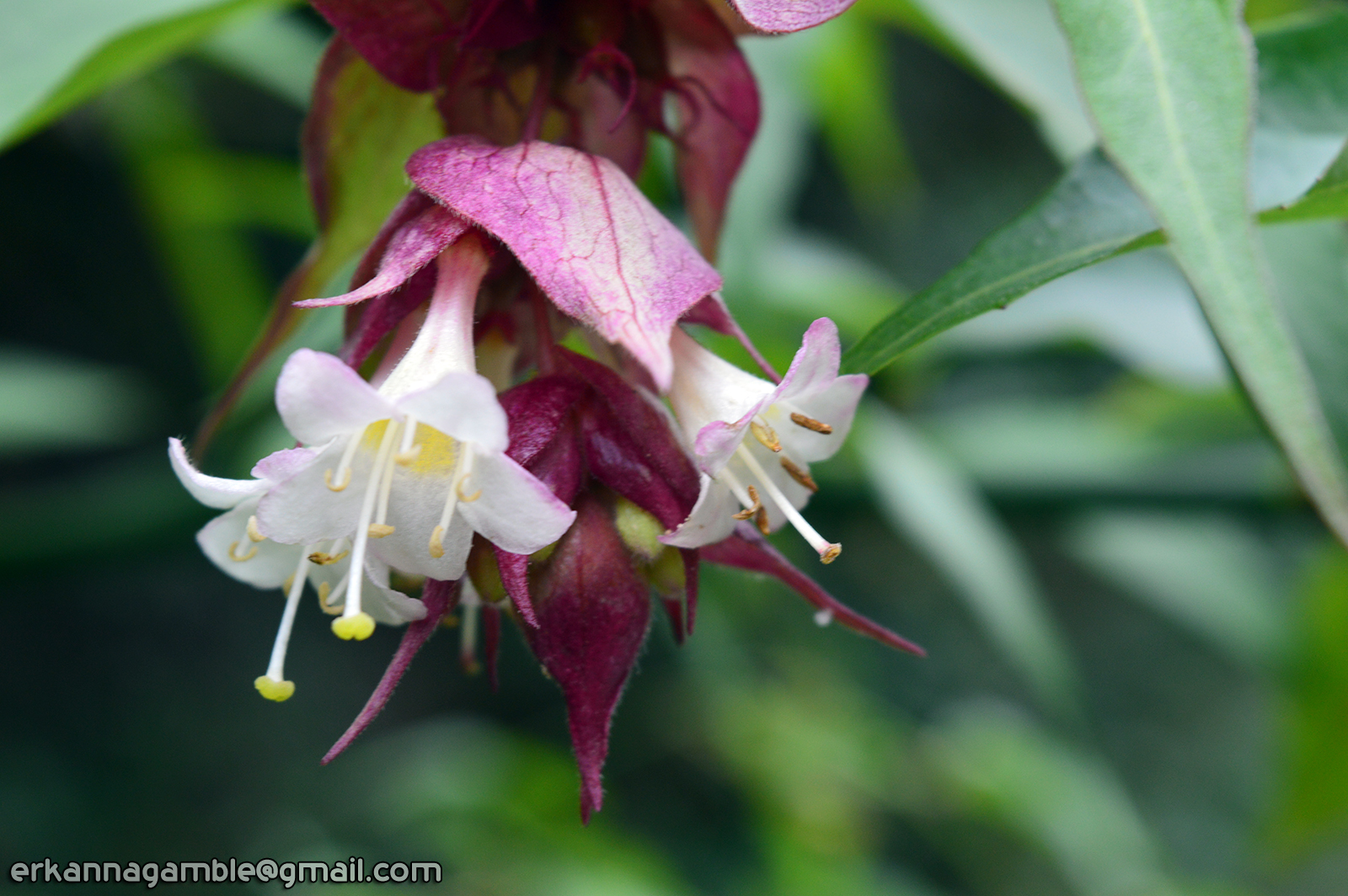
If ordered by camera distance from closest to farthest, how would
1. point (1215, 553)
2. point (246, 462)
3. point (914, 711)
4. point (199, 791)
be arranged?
point (246, 462)
point (1215, 553)
point (199, 791)
point (914, 711)

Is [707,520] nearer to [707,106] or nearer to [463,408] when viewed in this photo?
[463,408]

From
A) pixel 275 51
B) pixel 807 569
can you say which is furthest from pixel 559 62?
pixel 807 569

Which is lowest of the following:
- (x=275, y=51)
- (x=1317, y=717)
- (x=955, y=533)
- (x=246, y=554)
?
(x=1317, y=717)

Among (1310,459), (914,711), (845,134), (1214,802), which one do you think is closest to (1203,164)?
(1310,459)

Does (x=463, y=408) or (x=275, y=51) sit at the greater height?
(x=463, y=408)

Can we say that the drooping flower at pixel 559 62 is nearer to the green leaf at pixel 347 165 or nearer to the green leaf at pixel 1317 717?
the green leaf at pixel 347 165

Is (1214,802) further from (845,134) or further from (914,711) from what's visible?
(845,134)

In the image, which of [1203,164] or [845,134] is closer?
[1203,164]
